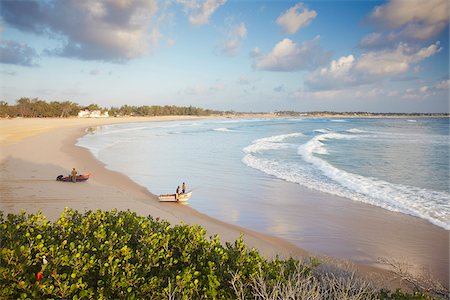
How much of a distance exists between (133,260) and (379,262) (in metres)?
7.24

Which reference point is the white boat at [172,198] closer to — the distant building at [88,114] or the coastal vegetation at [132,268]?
the coastal vegetation at [132,268]

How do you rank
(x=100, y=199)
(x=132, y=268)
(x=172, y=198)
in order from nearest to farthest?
1. (x=132, y=268)
2. (x=100, y=199)
3. (x=172, y=198)

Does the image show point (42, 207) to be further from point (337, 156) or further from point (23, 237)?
point (337, 156)

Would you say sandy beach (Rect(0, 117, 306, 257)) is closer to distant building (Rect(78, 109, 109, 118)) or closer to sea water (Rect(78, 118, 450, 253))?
sea water (Rect(78, 118, 450, 253))

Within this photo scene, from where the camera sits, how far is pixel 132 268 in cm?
360

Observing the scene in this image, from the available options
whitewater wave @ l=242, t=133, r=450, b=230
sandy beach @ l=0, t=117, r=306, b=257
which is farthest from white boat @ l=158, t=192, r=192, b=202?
whitewater wave @ l=242, t=133, r=450, b=230

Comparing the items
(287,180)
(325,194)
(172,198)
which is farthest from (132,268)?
(287,180)

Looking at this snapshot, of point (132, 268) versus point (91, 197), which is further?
point (91, 197)

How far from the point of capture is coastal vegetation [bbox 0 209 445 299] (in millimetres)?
3207

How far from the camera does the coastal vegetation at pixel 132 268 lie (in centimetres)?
321

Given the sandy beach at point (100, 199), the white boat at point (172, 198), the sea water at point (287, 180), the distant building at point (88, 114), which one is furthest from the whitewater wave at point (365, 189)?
the distant building at point (88, 114)

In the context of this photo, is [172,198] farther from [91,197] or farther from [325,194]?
[325,194]

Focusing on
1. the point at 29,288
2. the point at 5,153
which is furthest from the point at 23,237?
the point at 5,153

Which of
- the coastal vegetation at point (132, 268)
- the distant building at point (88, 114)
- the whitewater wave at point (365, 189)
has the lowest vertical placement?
the whitewater wave at point (365, 189)
